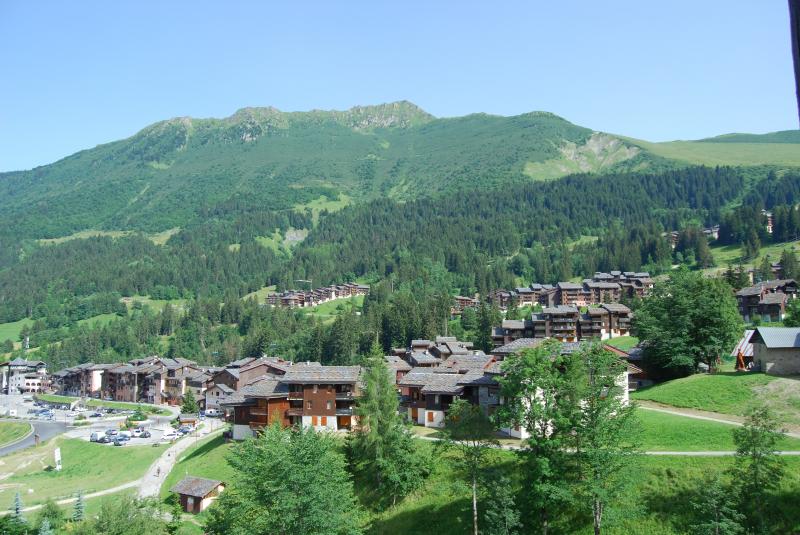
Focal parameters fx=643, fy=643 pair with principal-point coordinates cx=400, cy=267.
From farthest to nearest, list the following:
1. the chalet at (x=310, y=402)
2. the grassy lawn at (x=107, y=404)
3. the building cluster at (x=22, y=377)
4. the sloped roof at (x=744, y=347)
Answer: the building cluster at (x=22, y=377)
the grassy lawn at (x=107, y=404)
the chalet at (x=310, y=402)
the sloped roof at (x=744, y=347)

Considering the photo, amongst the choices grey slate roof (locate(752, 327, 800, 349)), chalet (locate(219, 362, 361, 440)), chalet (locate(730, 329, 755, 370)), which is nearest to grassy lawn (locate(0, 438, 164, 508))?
chalet (locate(219, 362, 361, 440))

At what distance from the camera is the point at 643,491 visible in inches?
1569

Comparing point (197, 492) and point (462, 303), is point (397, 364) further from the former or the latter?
point (462, 303)

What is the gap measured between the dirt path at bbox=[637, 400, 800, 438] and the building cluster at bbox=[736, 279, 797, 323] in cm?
5486

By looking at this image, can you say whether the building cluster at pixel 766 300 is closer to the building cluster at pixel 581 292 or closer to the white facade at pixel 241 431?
the building cluster at pixel 581 292

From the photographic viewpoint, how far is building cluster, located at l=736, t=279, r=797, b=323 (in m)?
108

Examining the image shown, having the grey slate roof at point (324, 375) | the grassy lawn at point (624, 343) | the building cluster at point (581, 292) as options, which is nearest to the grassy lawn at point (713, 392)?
the grey slate roof at point (324, 375)

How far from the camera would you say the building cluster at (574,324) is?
397ft

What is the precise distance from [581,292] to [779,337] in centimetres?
11420

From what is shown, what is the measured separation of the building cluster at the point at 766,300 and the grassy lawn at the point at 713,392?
161 feet

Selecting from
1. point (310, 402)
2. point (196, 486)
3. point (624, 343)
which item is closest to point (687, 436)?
point (310, 402)

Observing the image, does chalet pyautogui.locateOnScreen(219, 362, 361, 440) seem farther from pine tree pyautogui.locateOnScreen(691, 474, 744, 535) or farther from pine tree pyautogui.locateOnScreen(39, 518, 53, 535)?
pine tree pyautogui.locateOnScreen(691, 474, 744, 535)

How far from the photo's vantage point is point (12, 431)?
394 ft

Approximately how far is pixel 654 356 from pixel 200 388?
102 m
